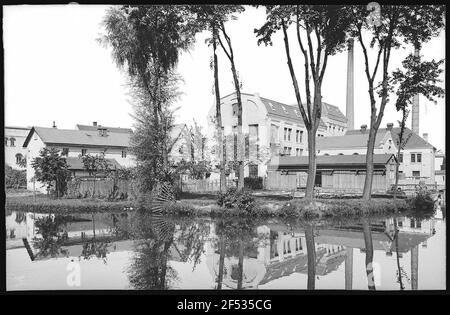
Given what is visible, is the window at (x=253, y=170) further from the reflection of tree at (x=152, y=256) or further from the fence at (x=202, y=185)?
the reflection of tree at (x=152, y=256)

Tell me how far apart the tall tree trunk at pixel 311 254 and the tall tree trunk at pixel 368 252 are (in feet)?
3.21

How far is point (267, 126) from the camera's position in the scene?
58.8 feet

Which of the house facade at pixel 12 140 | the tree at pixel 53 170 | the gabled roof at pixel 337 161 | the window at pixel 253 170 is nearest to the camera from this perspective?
the house facade at pixel 12 140

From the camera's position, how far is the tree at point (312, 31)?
9.29 metres

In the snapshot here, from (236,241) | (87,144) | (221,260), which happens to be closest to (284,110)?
(236,241)

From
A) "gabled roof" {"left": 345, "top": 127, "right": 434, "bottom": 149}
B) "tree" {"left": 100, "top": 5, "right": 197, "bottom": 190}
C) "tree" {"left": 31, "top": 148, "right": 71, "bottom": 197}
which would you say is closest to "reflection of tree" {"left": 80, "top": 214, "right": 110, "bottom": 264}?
"tree" {"left": 100, "top": 5, "right": 197, "bottom": 190}

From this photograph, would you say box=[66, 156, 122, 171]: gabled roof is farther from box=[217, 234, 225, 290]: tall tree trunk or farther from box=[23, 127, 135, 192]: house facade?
box=[217, 234, 225, 290]: tall tree trunk

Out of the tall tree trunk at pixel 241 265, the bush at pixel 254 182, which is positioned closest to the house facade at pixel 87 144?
the bush at pixel 254 182

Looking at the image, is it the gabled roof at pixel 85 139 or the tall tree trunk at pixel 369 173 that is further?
the gabled roof at pixel 85 139

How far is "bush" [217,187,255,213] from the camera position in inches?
490

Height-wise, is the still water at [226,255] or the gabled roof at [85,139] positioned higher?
the gabled roof at [85,139]

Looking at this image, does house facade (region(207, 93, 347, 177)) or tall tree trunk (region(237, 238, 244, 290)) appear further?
house facade (region(207, 93, 347, 177))

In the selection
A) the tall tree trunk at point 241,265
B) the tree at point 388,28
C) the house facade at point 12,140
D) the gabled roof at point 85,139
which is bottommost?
the tall tree trunk at point 241,265

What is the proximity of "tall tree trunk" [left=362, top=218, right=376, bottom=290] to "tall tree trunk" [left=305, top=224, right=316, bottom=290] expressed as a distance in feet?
3.21
